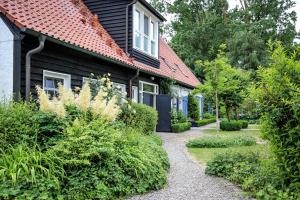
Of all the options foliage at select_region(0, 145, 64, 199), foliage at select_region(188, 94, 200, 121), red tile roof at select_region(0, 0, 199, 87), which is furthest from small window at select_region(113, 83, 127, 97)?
foliage at select_region(188, 94, 200, 121)

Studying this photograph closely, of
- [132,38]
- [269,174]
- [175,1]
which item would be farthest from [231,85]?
[175,1]

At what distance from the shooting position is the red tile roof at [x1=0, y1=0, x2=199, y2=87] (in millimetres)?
7590

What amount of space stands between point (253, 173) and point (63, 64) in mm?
6056

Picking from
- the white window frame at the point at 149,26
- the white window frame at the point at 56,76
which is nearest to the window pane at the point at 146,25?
the white window frame at the point at 149,26

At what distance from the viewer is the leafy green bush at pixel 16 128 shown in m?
4.92

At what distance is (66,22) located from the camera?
991cm

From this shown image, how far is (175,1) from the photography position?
118ft

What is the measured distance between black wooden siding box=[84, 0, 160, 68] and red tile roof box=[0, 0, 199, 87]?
26cm

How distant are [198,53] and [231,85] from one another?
16.8 metres

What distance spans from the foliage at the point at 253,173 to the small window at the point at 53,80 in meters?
4.79

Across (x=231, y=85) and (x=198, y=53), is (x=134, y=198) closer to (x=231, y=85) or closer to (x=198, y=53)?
(x=231, y=85)

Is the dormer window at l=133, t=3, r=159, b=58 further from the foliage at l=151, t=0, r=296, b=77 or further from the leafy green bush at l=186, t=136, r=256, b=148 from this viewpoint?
the foliage at l=151, t=0, r=296, b=77

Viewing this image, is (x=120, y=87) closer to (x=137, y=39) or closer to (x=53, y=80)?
(x=137, y=39)

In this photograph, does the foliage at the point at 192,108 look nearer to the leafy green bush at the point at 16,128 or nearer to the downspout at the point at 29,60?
the downspout at the point at 29,60
